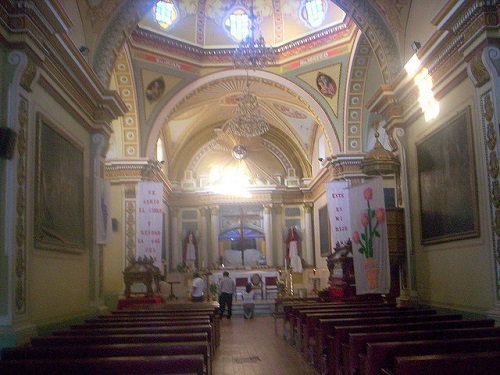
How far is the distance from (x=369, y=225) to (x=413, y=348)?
199 inches

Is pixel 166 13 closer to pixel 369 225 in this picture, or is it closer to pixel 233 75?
pixel 233 75

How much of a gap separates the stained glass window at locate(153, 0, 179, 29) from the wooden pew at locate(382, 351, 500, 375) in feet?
42.3

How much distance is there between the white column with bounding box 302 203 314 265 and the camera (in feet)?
70.7

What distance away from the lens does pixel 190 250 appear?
21.8m

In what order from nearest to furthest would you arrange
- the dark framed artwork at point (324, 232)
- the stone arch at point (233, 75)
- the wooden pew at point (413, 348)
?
1. the wooden pew at point (413, 348)
2. the stone arch at point (233, 75)
3. the dark framed artwork at point (324, 232)

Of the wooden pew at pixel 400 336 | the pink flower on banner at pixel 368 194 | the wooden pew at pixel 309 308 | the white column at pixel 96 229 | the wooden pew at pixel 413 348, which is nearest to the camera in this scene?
the wooden pew at pixel 413 348

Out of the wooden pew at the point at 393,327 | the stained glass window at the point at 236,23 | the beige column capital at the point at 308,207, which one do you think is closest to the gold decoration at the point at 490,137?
the wooden pew at the point at 393,327

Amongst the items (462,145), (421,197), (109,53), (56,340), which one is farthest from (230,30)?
(56,340)

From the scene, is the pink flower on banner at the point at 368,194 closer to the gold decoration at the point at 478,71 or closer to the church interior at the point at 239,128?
the church interior at the point at 239,128

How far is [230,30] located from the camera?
15.9 metres

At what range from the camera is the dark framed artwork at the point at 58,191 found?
262 inches

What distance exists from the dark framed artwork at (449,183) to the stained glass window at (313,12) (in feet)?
23.8

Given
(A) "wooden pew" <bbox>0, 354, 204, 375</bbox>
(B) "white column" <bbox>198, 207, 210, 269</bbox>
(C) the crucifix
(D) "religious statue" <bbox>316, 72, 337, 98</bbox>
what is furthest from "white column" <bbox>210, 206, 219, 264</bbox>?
(A) "wooden pew" <bbox>0, 354, 204, 375</bbox>

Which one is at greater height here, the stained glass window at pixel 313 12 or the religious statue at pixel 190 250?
the stained glass window at pixel 313 12
